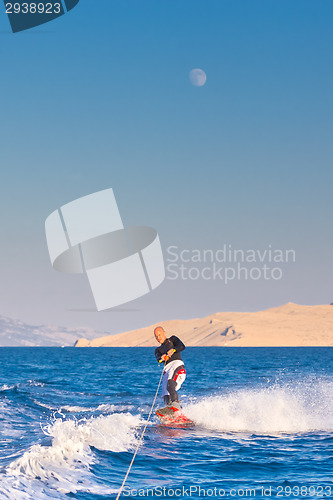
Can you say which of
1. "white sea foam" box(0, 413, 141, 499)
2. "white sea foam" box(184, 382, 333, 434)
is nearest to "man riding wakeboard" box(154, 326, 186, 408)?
"white sea foam" box(0, 413, 141, 499)

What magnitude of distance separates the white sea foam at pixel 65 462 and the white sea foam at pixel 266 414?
128 inches

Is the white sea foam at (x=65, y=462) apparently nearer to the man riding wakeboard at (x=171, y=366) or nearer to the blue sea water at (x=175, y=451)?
the blue sea water at (x=175, y=451)

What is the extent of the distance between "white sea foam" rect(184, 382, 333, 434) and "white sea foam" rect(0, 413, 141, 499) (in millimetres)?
3243

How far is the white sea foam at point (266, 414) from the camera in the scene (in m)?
15.8

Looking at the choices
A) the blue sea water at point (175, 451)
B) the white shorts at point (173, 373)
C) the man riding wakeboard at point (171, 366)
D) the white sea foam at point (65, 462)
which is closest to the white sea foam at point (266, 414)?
the blue sea water at point (175, 451)

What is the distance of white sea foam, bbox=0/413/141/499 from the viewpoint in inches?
350

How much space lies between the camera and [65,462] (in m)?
10.6

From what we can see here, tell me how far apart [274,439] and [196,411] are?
4691 mm

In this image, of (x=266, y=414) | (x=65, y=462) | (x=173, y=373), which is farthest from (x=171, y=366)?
(x=65, y=462)

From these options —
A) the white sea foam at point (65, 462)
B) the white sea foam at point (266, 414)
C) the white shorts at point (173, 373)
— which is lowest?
the white sea foam at point (266, 414)

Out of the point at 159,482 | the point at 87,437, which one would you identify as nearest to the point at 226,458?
the point at 159,482

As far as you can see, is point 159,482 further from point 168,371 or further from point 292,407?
point 292,407

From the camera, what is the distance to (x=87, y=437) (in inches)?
508

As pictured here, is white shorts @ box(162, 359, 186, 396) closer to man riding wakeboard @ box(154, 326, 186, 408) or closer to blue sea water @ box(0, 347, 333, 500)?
man riding wakeboard @ box(154, 326, 186, 408)
